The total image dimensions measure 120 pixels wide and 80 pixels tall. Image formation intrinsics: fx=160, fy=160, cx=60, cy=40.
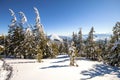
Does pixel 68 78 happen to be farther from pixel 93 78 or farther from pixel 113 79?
pixel 113 79

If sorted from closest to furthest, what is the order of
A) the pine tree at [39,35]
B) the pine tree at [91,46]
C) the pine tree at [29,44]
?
the pine tree at [29,44], the pine tree at [39,35], the pine tree at [91,46]

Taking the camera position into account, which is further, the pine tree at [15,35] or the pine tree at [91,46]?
the pine tree at [91,46]

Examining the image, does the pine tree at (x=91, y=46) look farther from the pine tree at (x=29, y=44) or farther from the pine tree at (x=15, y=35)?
the pine tree at (x=15, y=35)

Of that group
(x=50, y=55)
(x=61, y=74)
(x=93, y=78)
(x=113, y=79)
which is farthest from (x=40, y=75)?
(x=50, y=55)

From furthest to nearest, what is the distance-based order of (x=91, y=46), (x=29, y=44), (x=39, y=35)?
(x=91, y=46) < (x=39, y=35) < (x=29, y=44)

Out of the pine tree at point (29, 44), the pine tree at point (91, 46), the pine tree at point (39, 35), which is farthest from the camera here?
the pine tree at point (91, 46)

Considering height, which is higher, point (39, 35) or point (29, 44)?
point (39, 35)

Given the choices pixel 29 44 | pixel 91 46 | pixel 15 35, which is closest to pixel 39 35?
pixel 29 44

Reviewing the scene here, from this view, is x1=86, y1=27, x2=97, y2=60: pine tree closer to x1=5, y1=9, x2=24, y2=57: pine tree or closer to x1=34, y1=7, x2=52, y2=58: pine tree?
x1=34, y1=7, x2=52, y2=58: pine tree

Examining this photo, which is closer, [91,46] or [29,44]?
[29,44]

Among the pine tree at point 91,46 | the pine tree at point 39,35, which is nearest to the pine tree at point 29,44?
the pine tree at point 39,35

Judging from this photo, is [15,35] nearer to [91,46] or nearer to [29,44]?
[29,44]

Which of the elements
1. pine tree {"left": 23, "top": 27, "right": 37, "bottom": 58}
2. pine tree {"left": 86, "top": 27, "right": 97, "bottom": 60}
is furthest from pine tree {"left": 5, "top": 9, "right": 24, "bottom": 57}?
pine tree {"left": 86, "top": 27, "right": 97, "bottom": 60}

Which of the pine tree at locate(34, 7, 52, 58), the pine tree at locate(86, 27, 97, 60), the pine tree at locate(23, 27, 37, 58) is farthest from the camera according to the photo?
the pine tree at locate(86, 27, 97, 60)
